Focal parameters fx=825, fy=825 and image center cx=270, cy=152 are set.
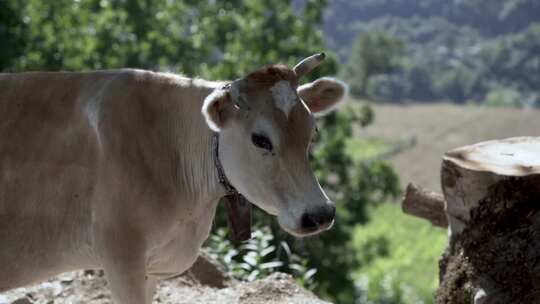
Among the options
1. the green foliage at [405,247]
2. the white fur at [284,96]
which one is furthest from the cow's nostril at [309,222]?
the green foliage at [405,247]

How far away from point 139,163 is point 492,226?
7.09 ft

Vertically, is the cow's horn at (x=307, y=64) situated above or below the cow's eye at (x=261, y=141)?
above

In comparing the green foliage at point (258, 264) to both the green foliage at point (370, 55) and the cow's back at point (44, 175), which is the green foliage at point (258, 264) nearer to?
the cow's back at point (44, 175)

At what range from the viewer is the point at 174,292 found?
20.7ft

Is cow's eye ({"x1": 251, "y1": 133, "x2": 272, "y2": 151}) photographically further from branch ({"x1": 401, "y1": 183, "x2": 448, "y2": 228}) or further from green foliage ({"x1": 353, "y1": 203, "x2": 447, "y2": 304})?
green foliage ({"x1": 353, "y1": 203, "x2": 447, "y2": 304})

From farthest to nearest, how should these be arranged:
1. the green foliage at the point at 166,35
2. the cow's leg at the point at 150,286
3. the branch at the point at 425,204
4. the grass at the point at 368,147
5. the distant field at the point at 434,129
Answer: the grass at the point at 368,147 → the distant field at the point at 434,129 → the green foliage at the point at 166,35 → the branch at the point at 425,204 → the cow's leg at the point at 150,286

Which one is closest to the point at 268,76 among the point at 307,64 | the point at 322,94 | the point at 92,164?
the point at 307,64

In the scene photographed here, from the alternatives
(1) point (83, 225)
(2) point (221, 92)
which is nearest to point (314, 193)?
(2) point (221, 92)

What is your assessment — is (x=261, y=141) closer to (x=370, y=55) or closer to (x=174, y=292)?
(x=174, y=292)

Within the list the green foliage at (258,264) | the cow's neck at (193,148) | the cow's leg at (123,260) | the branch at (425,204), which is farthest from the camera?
the green foliage at (258,264)

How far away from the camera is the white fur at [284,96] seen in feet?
13.3

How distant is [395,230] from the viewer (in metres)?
52.5

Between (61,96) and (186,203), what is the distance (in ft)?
2.92

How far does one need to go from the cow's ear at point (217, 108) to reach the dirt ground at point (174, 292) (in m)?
2.06
